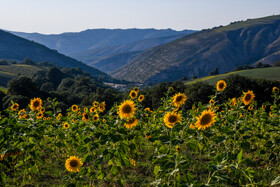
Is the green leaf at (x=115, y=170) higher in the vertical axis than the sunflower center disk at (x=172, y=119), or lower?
lower

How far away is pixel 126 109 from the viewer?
5383mm

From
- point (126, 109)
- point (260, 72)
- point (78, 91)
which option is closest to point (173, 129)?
point (126, 109)

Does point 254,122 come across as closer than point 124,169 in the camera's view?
No

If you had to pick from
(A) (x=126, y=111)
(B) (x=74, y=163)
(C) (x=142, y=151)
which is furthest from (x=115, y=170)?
(C) (x=142, y=151)

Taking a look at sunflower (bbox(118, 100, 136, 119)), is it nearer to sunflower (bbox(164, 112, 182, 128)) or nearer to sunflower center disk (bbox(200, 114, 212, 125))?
sunflower (bbox(164, 112, 182, 128))

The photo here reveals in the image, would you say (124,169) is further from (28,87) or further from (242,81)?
(28,87)

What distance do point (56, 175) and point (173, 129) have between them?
3726mm

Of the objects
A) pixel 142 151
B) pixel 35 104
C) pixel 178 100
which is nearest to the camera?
pixel 178 100

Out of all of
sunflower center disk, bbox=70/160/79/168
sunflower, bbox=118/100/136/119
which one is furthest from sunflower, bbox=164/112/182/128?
sunflower center disk, bbox=70/160/79/168

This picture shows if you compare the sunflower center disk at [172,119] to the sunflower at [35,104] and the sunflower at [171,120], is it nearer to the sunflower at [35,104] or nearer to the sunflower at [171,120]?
the sunflower at [171,120]

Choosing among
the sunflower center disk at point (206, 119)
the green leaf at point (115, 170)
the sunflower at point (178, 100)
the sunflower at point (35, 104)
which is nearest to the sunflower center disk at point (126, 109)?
the green leaf at point (115, 170)

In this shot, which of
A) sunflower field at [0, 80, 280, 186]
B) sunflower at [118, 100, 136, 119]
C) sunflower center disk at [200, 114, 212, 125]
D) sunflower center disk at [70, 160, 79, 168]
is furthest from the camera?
sunflower at [118, 100, 136, 119]

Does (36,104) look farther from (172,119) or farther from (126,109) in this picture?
(172,119)

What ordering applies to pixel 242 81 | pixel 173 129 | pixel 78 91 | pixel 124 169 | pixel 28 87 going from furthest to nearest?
pixel 78 91, pixel 28 87, pixel 242 81, pixel 124 169, pixel 173 129
